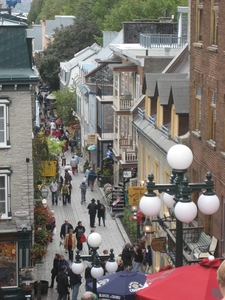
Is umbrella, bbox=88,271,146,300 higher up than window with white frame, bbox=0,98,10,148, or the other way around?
window with white frame, bbox=0,98,10,148

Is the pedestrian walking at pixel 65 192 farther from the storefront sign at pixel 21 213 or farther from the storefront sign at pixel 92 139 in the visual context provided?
the storefront sign at pixel 21 213

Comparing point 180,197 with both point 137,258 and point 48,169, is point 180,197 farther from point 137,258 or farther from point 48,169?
point 48,169

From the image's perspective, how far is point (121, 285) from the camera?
702 inches

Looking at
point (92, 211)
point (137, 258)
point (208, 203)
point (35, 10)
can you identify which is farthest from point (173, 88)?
point (35, 10)

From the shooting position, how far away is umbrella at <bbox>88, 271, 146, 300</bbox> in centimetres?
1772

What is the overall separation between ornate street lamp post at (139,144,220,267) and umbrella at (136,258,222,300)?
694 millimetres

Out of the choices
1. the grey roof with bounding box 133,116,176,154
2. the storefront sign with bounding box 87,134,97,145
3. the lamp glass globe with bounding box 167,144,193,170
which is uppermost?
the lamp glass globe with bounding box 167,144,193,170

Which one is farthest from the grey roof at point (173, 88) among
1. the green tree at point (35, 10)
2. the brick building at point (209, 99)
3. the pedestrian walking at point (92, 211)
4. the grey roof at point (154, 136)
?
the green tree at point (35, 10)

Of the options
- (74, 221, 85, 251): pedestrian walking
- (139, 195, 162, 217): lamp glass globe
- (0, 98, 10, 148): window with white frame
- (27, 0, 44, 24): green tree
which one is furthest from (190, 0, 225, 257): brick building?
(27, 0, 44, 24): green tree

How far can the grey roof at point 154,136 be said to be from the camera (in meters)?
26.0

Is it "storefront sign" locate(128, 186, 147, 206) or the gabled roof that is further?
A: the gabled roof

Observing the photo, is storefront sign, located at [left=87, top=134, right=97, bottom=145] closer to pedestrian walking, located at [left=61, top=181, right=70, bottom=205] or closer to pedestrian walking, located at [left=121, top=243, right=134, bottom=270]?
pedestrian walking, located at [left=61, top=181, right=70, bottom=205]

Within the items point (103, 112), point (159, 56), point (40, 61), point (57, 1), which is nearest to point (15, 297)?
point (159, 56)

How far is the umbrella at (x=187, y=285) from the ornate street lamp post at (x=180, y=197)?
694 mm
